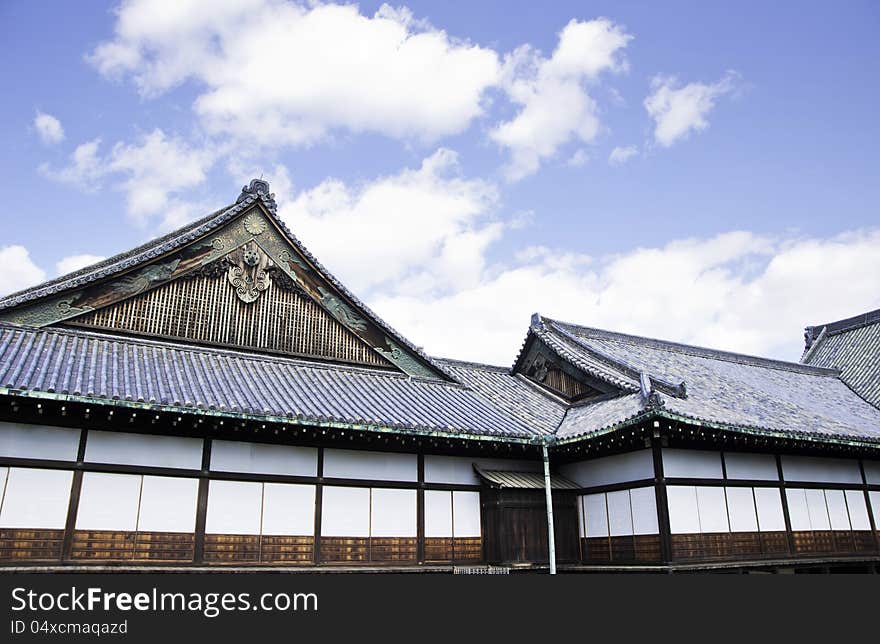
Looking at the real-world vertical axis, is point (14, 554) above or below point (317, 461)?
below

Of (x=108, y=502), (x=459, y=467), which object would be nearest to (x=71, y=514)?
(x=108, y=502)

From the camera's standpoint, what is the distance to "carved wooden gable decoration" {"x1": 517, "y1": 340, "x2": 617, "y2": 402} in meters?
19.0

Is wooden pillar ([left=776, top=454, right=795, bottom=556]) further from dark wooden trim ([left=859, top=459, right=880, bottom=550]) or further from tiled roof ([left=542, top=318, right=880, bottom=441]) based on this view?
dark wooden trim ([left=859, top=459, right=880, bottom=550])

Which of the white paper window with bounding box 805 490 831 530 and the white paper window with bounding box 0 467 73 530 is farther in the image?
the white paper window with bounding box 805 490 831 530

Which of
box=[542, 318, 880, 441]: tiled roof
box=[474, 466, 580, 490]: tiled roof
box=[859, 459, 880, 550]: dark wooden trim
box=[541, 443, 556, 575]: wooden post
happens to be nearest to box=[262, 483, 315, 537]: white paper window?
box=[474, 466, 580, 490]: tiled roof

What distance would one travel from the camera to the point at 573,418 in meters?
18.2

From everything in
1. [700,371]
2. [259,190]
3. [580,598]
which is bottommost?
[580,598]

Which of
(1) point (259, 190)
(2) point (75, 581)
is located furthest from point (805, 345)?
(2) point (75, 581)

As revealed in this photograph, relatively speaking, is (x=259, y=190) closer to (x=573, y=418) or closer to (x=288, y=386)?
(x=288, y=386)

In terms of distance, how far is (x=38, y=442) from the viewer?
12109 mm

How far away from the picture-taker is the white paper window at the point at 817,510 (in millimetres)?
17172

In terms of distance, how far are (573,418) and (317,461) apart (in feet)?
24.3

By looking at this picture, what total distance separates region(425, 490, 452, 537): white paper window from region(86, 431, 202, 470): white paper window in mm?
5162

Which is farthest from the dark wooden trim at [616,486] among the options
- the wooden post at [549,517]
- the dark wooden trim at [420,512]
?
the dark wooden trim at [420,512]
